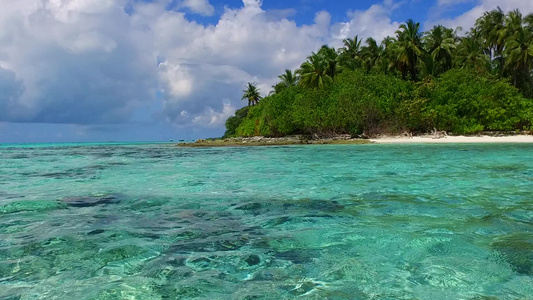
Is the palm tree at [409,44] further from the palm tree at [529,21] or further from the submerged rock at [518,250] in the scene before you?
the submerged rock at [518,250]

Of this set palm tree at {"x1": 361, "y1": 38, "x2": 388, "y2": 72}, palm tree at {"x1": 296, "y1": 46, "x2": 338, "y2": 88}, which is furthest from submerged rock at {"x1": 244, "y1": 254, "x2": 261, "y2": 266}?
palm tree at {"x1": 361, "y1": 38, "x2": 388, "y2": 72}

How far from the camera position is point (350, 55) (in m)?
58.2

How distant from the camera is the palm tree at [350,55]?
2136 inches

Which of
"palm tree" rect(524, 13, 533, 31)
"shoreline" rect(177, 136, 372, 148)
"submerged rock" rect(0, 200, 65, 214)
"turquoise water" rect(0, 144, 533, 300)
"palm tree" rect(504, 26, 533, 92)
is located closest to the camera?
"turquoise water" rect(0, 144, 533, 300)

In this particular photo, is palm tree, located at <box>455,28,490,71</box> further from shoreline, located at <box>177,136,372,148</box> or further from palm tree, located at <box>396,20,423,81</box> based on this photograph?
shoreline, located at <box>177,136,372,148</box>

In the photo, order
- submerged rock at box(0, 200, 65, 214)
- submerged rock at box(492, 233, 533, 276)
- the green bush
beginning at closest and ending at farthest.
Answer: submerged rock at box(492, 233, 533, 276) < submerged rock at box(0, 200, 65, 214) < the green bush

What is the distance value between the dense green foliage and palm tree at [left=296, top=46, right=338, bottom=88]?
0.15 meters

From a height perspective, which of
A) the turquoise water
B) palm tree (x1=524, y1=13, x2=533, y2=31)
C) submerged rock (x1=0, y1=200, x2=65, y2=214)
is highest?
palm tree (x1=524, y1=13, x2=533, y2=31)

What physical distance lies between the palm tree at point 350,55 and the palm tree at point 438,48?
35.8 ft

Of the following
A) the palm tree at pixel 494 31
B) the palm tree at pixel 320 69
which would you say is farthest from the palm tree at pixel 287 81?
the palm tree at pixel 494 31

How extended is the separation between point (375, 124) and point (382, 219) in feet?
133

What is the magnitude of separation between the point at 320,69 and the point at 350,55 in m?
8.95

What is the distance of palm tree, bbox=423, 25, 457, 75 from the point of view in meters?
46.9

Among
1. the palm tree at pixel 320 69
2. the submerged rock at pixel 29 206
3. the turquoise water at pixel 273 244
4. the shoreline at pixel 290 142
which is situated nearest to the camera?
the turquoise water at pixel 273 244
